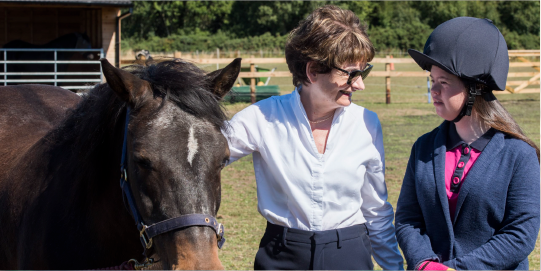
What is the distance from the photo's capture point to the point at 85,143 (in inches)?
87.2

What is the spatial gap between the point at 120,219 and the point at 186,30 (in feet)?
154

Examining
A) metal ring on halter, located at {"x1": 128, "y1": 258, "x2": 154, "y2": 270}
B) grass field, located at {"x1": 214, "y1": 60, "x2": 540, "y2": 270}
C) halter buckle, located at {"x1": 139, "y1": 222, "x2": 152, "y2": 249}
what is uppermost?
halter buckle, located at {"x1": 139, "y1": 222, "x2": 152, "y2": 249}

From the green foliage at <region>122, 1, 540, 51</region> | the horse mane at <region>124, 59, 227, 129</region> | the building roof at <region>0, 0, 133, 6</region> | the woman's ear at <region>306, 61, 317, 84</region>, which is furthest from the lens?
the green foliage at <region>122, 1, 540, 51</region>

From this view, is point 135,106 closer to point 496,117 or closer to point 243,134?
point 243,134

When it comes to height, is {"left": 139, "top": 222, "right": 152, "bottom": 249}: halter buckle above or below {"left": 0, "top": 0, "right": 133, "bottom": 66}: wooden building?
below

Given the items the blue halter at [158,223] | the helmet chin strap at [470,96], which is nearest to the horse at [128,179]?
the blue halter at [158,223]

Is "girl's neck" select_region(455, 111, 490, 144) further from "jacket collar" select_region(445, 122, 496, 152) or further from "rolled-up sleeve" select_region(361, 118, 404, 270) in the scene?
"rolled-up sleeve" select_region(361, 118, 404, 270)

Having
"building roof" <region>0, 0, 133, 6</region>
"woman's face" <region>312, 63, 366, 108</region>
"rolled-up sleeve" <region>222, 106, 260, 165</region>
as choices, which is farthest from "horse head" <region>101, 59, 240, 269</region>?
"building roof" <region>0, 0, 133, 6</region>

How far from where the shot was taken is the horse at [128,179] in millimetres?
1783

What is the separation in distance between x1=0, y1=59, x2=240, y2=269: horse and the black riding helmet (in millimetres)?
878

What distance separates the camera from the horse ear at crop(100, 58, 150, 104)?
6.25ft

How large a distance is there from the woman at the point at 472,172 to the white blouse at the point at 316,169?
0.90 ft

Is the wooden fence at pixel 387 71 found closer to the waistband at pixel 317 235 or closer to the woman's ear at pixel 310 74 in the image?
the woman's ear at pixel 310 74

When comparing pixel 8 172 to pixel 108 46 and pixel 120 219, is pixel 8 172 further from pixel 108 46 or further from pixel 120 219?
pixel 108 46
